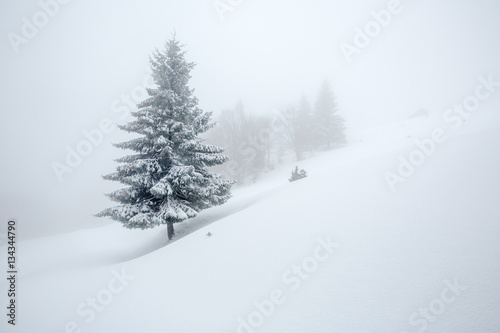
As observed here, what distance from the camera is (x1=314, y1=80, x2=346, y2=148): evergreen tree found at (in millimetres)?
30906

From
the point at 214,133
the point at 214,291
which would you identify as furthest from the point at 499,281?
the point at 214,133

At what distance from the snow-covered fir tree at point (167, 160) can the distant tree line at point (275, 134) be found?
16.9 m

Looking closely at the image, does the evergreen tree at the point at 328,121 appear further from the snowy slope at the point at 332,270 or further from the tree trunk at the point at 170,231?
the tree trunk at the point at 170,231

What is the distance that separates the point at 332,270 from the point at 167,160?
337 inches

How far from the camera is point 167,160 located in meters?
10.3

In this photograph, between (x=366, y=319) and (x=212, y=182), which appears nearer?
(x=366, y=319)

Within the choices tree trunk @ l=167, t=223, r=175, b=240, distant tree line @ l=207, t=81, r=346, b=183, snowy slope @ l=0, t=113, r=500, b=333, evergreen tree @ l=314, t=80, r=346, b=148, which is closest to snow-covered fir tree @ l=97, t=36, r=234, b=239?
tree trunk @ l=167, t=223, r=175, b=240

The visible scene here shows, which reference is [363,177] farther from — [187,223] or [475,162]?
[187,223]

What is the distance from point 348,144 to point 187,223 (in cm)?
2612

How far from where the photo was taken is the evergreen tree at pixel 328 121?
30.9 metres

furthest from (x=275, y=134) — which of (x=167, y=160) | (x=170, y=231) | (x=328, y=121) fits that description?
Answer: (x=170, y=231)

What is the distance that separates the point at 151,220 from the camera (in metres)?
9.35

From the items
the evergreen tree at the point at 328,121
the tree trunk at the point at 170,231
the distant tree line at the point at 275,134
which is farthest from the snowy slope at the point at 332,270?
the evergreen tree at the point at 328,121

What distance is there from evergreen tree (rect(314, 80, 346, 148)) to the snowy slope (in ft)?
75.1
